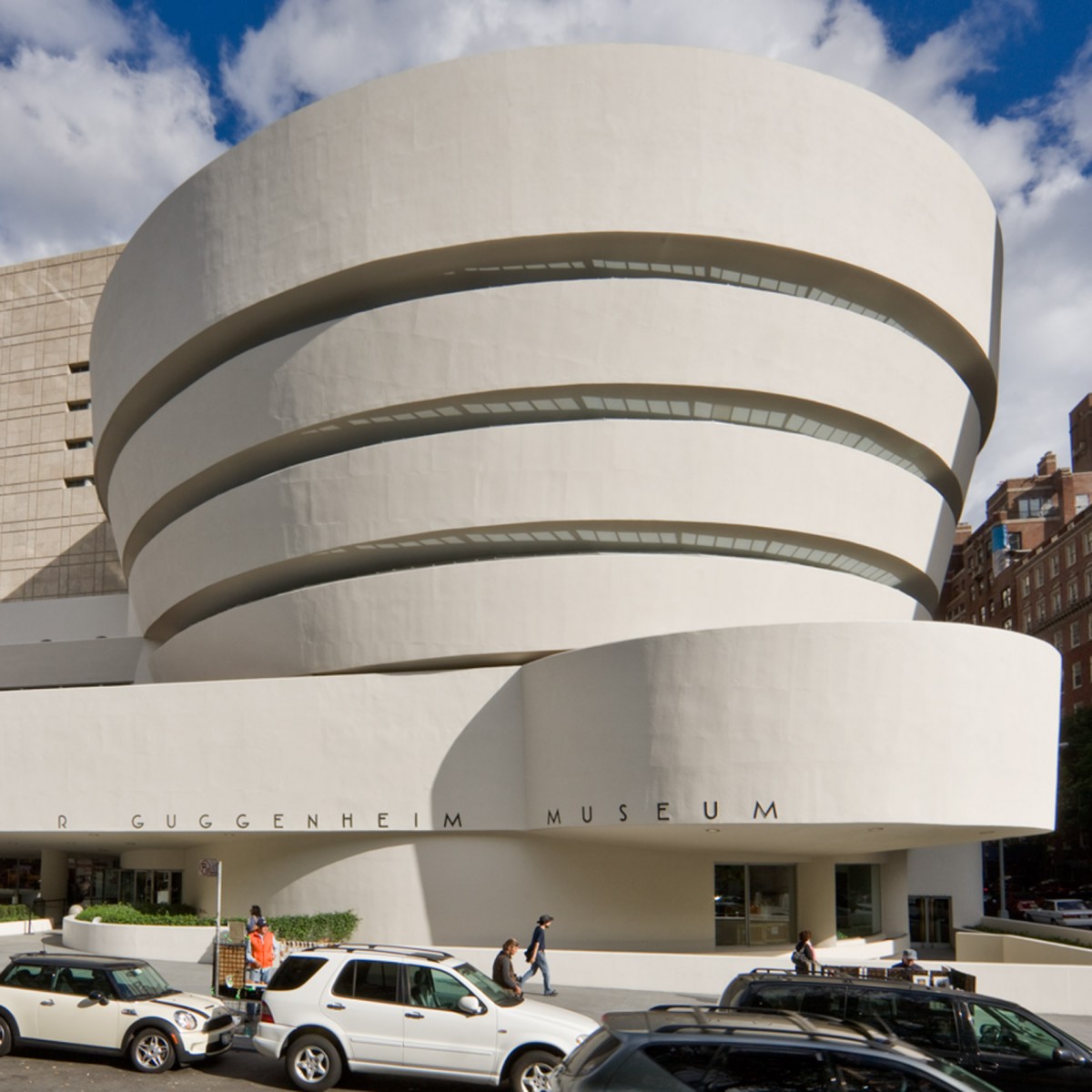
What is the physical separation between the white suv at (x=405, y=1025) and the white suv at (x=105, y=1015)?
1272 millimetres

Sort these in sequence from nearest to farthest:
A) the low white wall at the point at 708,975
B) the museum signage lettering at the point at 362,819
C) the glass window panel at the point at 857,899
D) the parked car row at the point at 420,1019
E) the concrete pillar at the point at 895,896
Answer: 1. the parked car row at the point at 420,1019
2. the low white wall at the point at 708,975
3. the museum signage lettering at the point at 362,819
4. the glass window panel at the point at 857,899
5. the concrete pillar at the point at 895,896

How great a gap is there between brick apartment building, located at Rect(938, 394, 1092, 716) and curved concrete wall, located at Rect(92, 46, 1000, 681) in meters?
44.4

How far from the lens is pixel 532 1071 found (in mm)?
13109

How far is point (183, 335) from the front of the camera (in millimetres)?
32062

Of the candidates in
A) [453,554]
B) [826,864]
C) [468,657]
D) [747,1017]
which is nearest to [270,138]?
[453,554]

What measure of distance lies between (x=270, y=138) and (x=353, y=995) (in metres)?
23.5

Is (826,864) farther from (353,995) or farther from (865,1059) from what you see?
(865,1059)


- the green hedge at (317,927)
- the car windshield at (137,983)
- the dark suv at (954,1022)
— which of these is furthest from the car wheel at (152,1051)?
the green hedge at (317,927)

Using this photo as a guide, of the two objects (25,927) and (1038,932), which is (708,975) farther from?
(25,927)

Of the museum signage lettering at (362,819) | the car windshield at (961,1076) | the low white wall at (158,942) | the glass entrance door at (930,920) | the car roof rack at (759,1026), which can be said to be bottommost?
the glass entrance door at (930,920)

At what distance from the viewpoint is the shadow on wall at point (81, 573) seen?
5056 centimetres

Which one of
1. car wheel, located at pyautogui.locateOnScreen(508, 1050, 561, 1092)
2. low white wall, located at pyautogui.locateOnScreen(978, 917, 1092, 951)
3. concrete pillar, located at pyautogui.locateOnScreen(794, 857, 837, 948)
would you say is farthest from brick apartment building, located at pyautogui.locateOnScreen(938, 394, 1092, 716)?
car wheel, located at pyautogui.locateOnScreen(508, 1050, 561, 1092)

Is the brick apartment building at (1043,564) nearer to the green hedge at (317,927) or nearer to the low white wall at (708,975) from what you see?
the low white wall at (708,975)

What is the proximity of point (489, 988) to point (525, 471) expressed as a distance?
52.1ft
